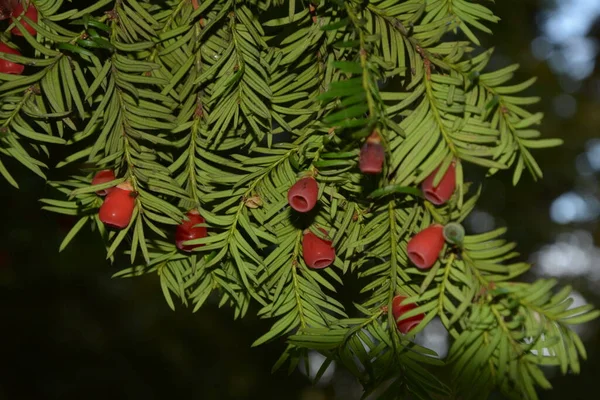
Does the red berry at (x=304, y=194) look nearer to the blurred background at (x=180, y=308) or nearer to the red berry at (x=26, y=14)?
the red berry at (x=26, y=14)

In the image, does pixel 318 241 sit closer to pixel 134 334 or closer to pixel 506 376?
pixel 506 376

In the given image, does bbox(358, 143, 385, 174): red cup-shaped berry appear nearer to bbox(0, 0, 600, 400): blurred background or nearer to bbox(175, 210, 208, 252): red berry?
bbox(175, 210, 208, 252): red berry

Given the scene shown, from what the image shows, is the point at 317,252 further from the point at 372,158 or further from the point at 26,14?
the point at 26,14

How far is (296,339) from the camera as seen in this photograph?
1.29ft

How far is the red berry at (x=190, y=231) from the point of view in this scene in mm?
406

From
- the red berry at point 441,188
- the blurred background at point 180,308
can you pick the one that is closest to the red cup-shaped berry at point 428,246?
the red berry at point 441,188

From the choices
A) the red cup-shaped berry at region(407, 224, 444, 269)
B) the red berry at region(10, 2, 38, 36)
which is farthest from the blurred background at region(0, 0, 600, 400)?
the red cup-shaped berry at region(407, 224, 444, 269)

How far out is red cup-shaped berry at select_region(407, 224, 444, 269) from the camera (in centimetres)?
32

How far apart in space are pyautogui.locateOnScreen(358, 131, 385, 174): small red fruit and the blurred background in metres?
0.65

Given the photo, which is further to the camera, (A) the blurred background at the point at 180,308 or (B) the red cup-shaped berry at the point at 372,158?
(A) the blurred background at the point at 180,308

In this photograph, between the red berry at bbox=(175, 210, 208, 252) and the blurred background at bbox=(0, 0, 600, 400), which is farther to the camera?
the blurred background at bbox=(0, 0, 600, 400)

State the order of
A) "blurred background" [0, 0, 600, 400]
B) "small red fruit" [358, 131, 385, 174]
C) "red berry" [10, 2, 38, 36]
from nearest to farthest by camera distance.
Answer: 1. "small red fruit" [358, 131, 385, 174]
2. "red berry" [10, 2, 38, 36]
3. "blurred background" [0, 0, 600, 400]

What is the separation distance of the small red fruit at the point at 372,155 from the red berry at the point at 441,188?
5cm

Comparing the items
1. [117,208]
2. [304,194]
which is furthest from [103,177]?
[304,194]
